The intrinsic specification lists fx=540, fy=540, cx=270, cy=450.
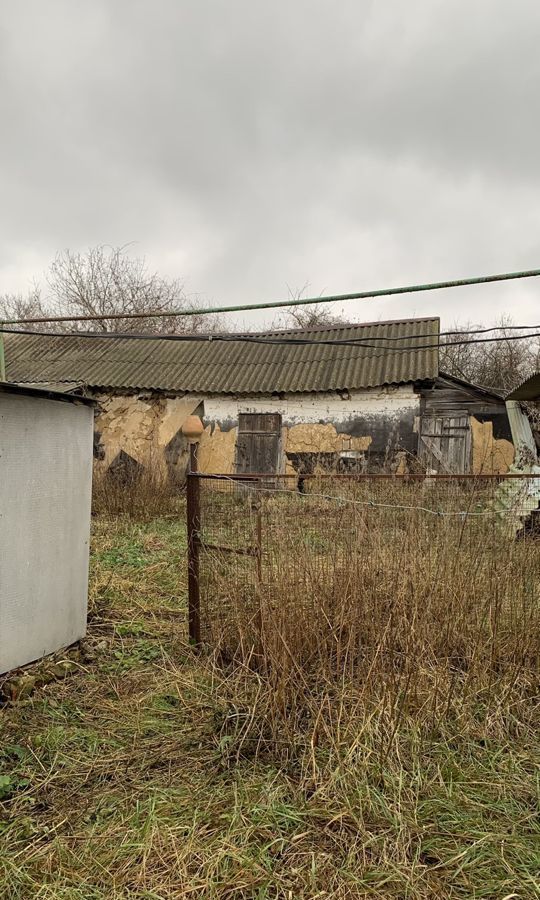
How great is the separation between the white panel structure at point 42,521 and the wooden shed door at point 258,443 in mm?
9267

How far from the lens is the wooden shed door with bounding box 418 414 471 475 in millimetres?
11992

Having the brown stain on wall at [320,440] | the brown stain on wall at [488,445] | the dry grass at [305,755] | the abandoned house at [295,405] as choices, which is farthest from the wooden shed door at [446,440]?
the dry grass at [305,755]

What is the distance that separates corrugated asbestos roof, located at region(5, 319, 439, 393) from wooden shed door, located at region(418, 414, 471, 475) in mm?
1102

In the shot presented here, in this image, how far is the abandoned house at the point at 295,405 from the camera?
12.1 meters

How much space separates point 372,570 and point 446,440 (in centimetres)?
966

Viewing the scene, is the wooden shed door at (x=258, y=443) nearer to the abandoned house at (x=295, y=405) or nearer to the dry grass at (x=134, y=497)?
the abandoned house at (x=295, y=405)

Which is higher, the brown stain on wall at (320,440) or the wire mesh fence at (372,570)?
the brown stain on wall at (320,440)

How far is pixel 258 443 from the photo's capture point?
43.4ft

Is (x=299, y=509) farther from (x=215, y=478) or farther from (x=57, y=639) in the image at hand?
(x=57, y=639)

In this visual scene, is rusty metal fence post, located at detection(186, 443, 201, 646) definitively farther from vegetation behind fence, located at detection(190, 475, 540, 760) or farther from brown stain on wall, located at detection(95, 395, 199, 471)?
brown stain on wall, located at detection(95, 395, 199, 471)

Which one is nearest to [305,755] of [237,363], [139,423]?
[139,423]

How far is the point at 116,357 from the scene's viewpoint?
15430mm

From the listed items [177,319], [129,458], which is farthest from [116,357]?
[177,319]

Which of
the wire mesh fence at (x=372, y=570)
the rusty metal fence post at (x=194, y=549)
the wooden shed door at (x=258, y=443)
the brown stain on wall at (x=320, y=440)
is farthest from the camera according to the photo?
the wooden shed door at (x=258, y=443)
